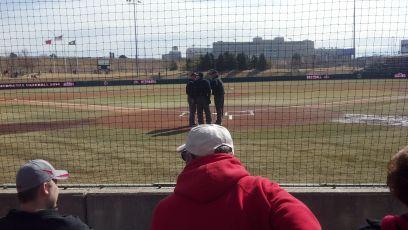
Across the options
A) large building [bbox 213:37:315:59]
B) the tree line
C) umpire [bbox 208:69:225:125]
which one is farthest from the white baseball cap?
umpire [bbox 208:69:225:125]

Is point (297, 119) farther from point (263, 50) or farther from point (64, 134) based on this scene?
Answer: point (263, 50)

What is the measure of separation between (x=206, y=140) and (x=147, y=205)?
10.3ft

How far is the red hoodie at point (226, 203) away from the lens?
2316mm

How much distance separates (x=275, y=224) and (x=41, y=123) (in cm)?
1867

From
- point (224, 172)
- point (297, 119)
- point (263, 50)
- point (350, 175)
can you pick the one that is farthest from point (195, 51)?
point (297, 119)

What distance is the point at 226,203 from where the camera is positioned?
241 centimetres

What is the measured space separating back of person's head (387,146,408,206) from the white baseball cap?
0.88 metres

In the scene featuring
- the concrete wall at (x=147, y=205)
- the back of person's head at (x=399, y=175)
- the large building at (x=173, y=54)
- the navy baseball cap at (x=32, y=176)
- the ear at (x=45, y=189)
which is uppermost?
the large building at (x=173, y=54)

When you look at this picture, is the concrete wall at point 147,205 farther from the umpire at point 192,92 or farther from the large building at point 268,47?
the umpire at point 192,92

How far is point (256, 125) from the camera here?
17094mm

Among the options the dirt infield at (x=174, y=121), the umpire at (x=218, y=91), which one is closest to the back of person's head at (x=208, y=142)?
the dirt infield at (x=174, y=121)

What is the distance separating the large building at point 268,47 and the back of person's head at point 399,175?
520cm

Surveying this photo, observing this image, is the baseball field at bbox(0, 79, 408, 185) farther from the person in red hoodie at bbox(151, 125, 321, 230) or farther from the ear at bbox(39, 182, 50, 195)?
the ear at bbox(39, 182, 50, 195)

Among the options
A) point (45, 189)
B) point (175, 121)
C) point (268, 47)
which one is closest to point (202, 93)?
point (175, 121)
